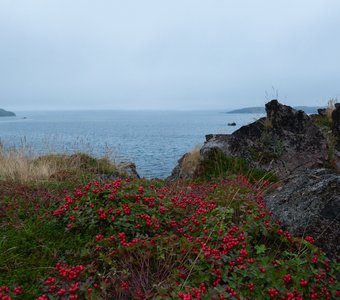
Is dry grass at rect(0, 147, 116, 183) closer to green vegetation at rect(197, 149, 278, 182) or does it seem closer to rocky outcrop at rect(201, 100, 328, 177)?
green vegetation at rect(197, 149, 278, 182)

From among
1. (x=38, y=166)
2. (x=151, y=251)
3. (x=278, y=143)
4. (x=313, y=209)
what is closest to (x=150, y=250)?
(x=151, y=251)

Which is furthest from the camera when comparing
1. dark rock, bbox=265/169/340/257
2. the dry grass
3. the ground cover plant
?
the dry grass

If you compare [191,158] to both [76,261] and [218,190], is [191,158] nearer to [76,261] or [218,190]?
[218,190]

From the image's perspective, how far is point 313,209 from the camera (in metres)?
5.30

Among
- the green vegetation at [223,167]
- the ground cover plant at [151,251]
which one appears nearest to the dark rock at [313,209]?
the ground cover plant at [151,251]

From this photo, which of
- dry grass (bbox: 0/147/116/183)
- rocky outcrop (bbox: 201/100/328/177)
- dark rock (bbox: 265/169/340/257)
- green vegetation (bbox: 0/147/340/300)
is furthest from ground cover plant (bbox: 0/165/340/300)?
rocky outcrop (bbox: 201/100/328/177)

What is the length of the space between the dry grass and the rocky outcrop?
371cm

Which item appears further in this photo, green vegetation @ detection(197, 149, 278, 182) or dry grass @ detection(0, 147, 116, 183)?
green vegetation @ detection(197, 149, 278, 182)

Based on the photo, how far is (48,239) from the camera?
515 centimetres

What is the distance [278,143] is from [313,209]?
6.33 metres

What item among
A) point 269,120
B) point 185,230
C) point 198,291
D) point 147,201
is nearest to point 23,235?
point 147,201

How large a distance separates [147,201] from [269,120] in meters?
7.42

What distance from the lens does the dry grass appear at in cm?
911

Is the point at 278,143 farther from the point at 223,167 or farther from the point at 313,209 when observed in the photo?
the point at 313,209
